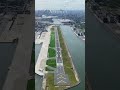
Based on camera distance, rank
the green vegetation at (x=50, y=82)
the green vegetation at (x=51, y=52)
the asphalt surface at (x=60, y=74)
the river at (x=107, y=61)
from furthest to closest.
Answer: the green vegetation at (x=51, y=52)
the asphalt surface at (x=60, y=74)
the green vegetation at (x=50, y=82)
the river at (x=107, y=61)

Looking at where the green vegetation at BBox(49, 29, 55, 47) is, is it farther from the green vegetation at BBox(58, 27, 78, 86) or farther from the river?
the river

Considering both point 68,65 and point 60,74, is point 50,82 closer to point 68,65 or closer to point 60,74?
point 60,74

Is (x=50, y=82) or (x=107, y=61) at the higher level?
(x=107, y=61)

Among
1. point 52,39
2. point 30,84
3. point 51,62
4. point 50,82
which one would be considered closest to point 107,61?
point 30,84

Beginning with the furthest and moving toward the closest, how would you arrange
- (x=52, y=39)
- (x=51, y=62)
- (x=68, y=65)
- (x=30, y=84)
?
(x=52, y=39)
(x=51, y=62)
(x=68, y=65)
(x=30, y=84)

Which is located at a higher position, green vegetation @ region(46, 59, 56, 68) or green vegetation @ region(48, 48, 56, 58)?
green vegetation @ region(48, 48, 56, 58)

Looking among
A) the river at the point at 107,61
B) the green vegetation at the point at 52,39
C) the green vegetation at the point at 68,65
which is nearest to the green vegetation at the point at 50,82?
the green vegetation at the point at 68,65

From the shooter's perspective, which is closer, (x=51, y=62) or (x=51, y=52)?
(x=51, y=62)

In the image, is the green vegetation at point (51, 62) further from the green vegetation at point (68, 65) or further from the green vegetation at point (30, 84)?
the green vegetation at point (30, 84)

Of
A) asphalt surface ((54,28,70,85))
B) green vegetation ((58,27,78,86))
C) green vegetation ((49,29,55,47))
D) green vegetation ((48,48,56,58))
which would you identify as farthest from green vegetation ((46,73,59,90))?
green vegetation ((49,29,55,47))

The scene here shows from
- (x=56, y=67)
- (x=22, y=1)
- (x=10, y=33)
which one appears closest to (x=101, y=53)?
(x=10, y=33)

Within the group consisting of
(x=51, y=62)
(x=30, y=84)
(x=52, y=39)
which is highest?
(x=30, y=84)
